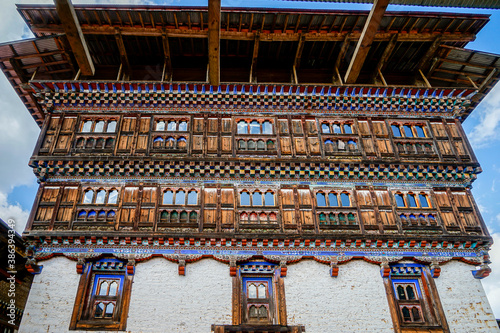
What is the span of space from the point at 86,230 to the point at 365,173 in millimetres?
9214

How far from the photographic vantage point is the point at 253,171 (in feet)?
44.8

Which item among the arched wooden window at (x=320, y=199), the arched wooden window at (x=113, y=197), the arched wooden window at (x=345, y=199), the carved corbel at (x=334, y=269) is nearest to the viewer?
the carved corbel at (x=334, y=269)

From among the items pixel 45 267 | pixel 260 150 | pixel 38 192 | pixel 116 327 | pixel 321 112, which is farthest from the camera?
pixel 321 112

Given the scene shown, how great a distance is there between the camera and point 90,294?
11727mm

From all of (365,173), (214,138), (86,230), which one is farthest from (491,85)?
(86,230)

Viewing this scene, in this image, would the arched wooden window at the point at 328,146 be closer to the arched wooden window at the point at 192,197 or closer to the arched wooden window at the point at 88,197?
the arched wooden window at the point at 192,197

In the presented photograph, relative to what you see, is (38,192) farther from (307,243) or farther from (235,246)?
(307,243)

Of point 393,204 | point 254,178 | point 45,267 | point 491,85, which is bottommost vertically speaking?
point 45,267

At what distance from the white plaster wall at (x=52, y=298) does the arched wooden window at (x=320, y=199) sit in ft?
25.0

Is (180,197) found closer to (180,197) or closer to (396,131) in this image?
(180,197)

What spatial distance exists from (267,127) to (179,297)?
22.0ft

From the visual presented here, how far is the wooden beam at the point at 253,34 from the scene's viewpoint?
14.5 metres

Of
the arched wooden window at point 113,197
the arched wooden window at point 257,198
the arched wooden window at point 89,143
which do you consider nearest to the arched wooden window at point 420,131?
the arched wooden window at point 257,198

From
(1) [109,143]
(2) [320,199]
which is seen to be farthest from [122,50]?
(2) [320,199]
